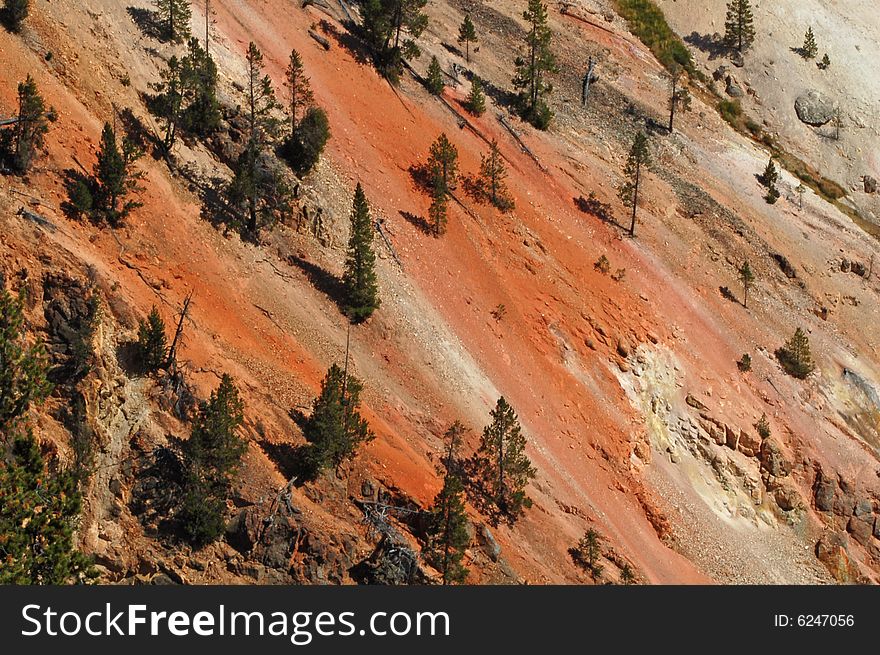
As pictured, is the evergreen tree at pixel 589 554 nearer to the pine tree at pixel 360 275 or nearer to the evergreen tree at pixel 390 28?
the pine tree at pixel 360 275

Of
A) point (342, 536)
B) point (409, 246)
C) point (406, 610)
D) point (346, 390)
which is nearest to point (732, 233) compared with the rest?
point (409, 246)

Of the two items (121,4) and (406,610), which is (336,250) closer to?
(121,4)

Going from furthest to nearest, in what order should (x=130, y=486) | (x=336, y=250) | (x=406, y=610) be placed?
(x=336, y=250) → (x=130, y=486) → (x=406, y=610)

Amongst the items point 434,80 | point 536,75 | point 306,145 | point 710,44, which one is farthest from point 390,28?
point 710,44

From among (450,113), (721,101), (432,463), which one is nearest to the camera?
(432,463)

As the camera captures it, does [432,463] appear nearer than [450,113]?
Yes

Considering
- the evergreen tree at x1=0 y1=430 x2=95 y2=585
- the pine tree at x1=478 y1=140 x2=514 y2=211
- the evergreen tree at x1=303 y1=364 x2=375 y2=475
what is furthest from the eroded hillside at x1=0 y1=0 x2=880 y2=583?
the evergreen tree at x1=0 y1=430 x2=95 y2=585

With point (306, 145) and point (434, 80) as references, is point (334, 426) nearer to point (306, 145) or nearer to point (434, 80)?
point (306, 145)
